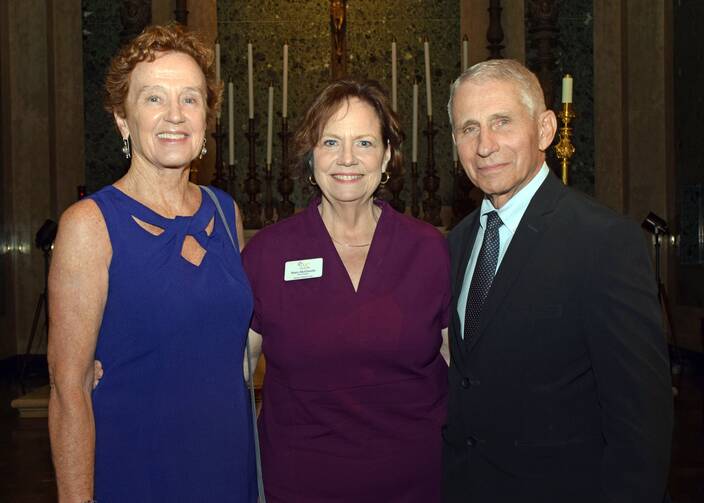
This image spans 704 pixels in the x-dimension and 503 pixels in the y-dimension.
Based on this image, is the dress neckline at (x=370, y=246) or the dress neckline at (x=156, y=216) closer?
the dress neckline at (x=156, y=216)

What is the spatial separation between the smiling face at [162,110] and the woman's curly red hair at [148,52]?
17 millimetres

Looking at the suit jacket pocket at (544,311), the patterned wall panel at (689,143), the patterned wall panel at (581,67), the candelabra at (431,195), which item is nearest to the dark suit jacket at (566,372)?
the suit jacket pocket at (544,311)

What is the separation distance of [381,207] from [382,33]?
16.8 ft

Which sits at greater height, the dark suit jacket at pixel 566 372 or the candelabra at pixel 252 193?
the candelabra at pixel 252 193

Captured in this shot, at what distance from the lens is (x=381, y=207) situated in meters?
2.84

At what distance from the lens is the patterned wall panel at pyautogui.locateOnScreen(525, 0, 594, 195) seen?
736 centimetres

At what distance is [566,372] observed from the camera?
2123 mm

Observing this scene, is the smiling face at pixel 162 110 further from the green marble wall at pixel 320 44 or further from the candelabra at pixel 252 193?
the green marble wall at pixel 320 44

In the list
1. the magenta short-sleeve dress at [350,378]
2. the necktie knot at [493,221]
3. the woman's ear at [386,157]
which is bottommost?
the magenta short-sleeve dress at [350,378]

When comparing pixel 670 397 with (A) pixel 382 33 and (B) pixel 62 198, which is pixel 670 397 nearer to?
(A) pixel 382 33

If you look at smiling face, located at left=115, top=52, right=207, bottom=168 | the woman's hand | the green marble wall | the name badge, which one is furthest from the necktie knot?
the green marble wall

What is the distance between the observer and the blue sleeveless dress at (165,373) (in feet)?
7.19

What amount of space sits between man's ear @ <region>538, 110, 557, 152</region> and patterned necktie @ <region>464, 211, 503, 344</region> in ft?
0.78

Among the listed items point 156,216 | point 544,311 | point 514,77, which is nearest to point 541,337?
point 544,311
